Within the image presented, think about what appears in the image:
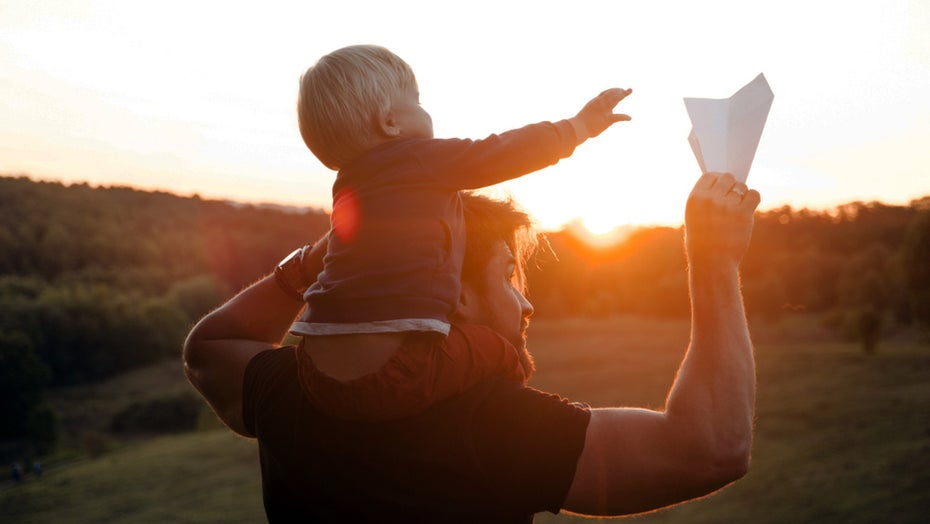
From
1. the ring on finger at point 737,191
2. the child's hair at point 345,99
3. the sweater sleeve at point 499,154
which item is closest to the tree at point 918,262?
the sweater sleeve at point 499,154

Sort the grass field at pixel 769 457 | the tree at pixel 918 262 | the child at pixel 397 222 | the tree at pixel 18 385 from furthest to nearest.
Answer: the tree at pixel 18 385
the tree at pixel 918 262
the grass field at pixel 769 457
the child at pixel 397 222

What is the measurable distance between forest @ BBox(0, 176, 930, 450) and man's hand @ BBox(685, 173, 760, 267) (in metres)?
22.9

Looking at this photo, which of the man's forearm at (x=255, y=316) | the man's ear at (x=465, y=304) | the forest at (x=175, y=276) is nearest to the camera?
the man's ear at (x=465, y=304)

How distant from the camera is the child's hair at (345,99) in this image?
2.02 metres

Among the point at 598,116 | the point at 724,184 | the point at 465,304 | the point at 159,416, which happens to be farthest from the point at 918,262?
the point at 159,416

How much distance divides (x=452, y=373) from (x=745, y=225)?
25.0 inches

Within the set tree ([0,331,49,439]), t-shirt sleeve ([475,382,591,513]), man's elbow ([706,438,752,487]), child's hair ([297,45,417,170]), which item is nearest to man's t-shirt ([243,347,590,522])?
t-shirt sleeve ([475,382,591,513])

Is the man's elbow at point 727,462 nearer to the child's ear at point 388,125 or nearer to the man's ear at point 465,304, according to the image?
the man's ear at point 465,304

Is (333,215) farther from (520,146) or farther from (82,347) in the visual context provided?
(82,347)

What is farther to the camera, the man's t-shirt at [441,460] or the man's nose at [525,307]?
the man's nose at [525,307]

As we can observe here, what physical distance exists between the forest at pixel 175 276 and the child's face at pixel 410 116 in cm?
2251

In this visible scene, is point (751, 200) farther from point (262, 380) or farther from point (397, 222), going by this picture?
point (262, 380)

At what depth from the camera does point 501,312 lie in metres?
1.89

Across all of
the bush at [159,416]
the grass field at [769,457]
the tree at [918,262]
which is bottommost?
the bush at [159,416]
